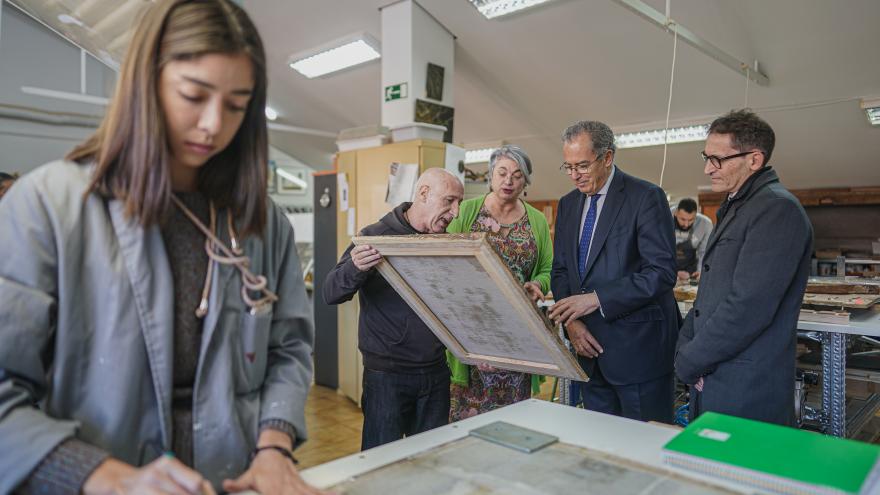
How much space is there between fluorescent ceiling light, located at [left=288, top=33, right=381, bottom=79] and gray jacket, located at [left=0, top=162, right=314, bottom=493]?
514cm

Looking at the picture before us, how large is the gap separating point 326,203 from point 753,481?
13.4ft

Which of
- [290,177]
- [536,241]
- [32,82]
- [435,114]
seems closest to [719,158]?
[536,241]

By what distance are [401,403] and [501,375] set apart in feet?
1.66

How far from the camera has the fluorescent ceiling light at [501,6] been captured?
438 cm

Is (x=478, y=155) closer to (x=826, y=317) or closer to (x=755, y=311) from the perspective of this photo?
(x=826, y=317)

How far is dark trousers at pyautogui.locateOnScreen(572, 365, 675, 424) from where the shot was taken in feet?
6.82

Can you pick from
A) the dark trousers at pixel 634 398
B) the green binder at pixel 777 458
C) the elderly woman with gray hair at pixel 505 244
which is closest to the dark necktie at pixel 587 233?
the elderly woman with gray hair at pixel 505 244

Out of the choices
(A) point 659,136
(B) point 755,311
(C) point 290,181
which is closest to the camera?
(B) point 755,311

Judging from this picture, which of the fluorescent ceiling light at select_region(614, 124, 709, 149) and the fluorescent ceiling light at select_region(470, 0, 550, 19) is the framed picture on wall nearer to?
the fluorescent ceiling light at select_region(614, 124, 709, 149)

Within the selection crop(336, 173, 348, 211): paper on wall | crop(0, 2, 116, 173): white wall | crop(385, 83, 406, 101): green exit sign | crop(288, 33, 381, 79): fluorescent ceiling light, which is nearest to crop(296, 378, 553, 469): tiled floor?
crop(336, 173, 348, 211): paper on wall

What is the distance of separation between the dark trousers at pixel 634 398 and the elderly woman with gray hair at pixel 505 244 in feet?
1.02

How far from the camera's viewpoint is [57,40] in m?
7.61

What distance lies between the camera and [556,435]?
121cm

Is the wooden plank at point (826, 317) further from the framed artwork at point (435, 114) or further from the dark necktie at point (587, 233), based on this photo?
the framed artwork at point (435, 114)
